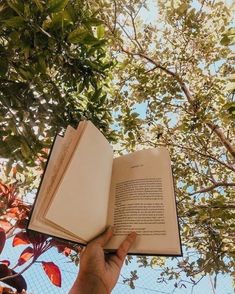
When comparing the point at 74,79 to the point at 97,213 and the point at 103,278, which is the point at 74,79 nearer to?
the point at 97,213

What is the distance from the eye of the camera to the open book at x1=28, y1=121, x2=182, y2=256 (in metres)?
0.72

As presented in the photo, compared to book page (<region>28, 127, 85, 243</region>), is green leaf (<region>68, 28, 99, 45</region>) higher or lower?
higher

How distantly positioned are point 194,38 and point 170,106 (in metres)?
0.71

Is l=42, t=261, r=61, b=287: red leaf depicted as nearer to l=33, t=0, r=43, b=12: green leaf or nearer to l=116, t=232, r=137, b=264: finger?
l=116, t=232, r=137, b=264: finger

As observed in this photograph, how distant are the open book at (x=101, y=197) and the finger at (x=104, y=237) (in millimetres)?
12

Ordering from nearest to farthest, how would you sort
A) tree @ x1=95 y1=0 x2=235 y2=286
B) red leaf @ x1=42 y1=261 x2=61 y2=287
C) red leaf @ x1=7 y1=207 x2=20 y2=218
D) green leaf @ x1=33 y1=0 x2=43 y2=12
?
green leaf @ x1=33 y1=0 x2=43 y2=12
red leaf @ x1=42 y1=261 x2=61 y2=287
red leaf @ x1=7 y1=207 x2=20 y2=218
tree @ x1=95 y1=0 x2=235 y2=286

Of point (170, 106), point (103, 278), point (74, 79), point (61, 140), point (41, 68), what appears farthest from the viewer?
point (170, 106)

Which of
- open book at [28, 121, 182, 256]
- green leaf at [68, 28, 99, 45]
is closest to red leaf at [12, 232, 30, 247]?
open book at [28, 121, 182, 256]

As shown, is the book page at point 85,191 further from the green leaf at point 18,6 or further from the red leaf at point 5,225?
the red leaf at point 5,225

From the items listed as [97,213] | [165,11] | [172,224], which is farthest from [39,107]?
[165,11]

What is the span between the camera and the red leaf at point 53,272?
49.2 inches

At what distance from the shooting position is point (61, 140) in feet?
2.83

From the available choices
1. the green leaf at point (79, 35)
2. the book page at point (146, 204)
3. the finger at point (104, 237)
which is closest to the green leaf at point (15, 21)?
the green leaf at point (79, 35)

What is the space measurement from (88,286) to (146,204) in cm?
24
